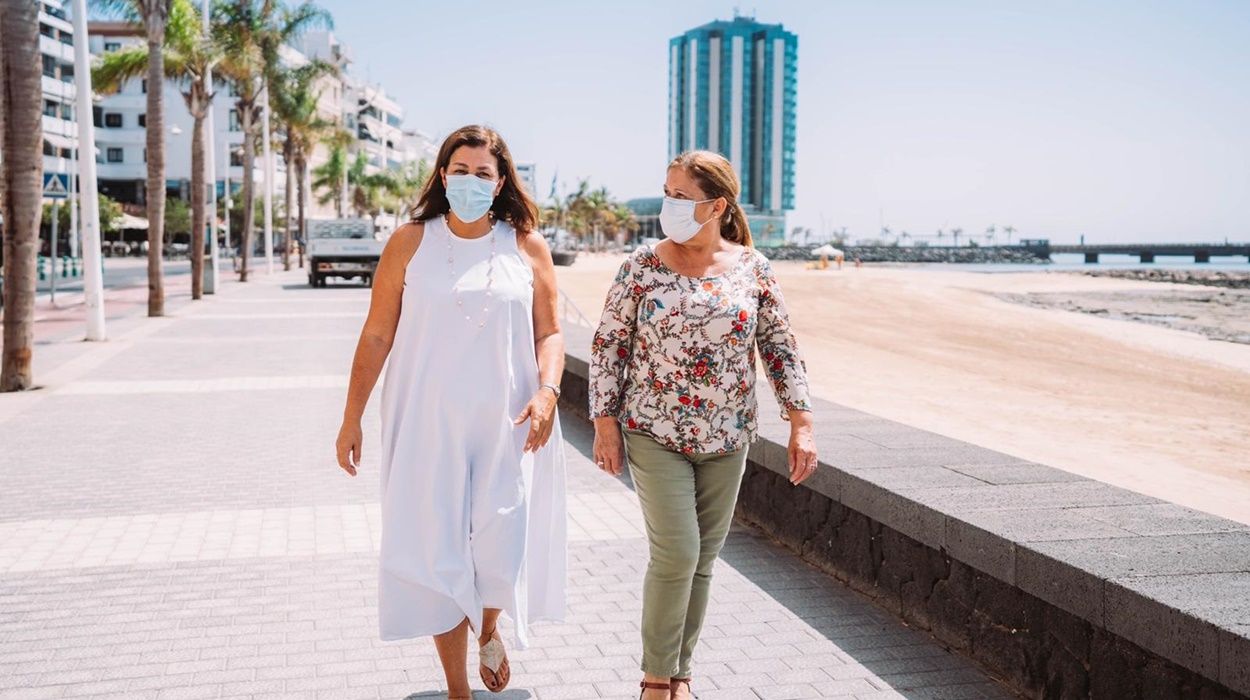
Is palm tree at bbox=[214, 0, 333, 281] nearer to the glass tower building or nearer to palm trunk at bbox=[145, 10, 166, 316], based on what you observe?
palm trunk at bbox=[145, 10, 166, 316]

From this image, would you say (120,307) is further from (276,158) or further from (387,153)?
(387,153)

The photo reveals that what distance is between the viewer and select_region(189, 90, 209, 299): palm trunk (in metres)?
26.5

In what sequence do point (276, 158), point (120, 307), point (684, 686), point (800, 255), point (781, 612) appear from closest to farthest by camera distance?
point (684, 686) → point (781, 612) → point (120, 307) → point (276, 158) → point (800, 255)

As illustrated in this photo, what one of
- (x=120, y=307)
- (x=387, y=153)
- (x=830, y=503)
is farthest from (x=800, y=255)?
(x=830, y=503)

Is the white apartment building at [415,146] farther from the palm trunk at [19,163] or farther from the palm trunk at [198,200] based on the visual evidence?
the palm trunk at [19,163]

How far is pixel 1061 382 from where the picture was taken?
19000 mm

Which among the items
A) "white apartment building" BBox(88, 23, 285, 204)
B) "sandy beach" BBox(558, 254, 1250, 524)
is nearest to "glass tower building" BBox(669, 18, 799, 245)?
"white apartment building" BBox(88, 23, 285, 204)

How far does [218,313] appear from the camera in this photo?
2383 centimetres

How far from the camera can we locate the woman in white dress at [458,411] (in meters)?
3.57

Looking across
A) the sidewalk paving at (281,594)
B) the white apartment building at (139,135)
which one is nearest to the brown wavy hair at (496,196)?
the sidewalk paving at (281,594)

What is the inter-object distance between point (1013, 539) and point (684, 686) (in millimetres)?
1169

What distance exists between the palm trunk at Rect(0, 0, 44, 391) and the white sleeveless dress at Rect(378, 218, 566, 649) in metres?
9.26

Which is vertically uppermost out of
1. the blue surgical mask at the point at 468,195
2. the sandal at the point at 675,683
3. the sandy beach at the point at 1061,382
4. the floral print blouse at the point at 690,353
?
the blue surgical mask at the point at 468,195

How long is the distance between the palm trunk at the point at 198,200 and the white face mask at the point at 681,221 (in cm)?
2459
